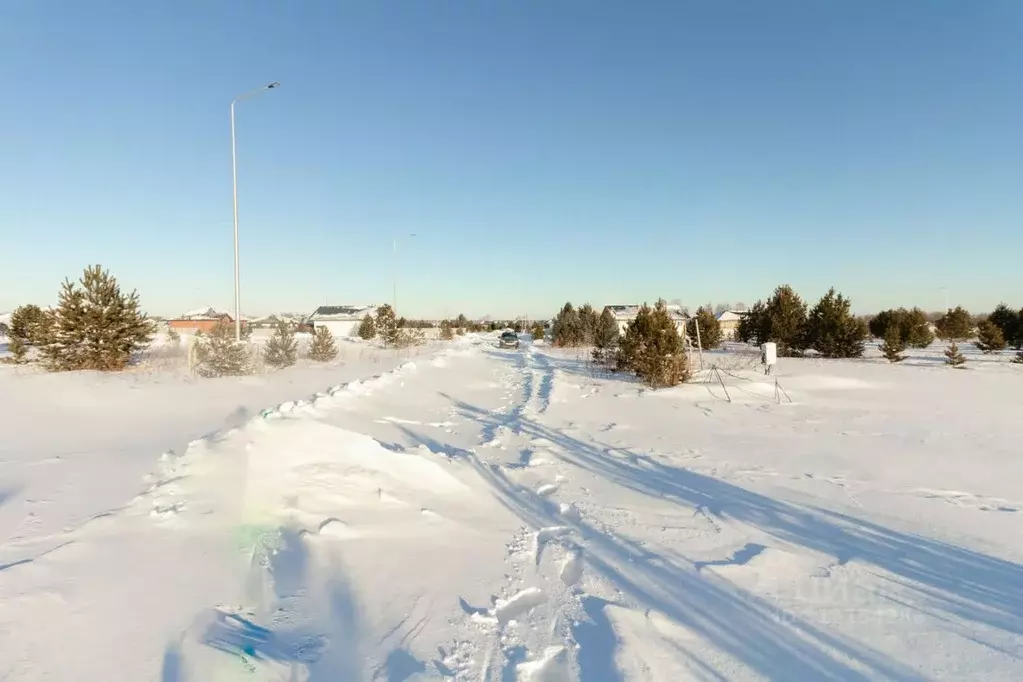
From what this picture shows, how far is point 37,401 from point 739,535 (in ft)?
42.8

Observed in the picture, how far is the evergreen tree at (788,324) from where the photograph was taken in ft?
97.3

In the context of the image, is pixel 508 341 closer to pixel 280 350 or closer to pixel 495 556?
pixel 280 350

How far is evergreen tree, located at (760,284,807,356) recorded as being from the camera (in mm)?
29656

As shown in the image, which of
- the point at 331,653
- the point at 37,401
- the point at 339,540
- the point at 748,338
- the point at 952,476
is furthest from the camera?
the point at 748,338

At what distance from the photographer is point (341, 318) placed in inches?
3152

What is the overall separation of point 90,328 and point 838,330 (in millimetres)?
31614

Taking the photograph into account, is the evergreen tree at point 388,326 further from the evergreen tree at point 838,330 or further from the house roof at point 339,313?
the house roof at point 339,313

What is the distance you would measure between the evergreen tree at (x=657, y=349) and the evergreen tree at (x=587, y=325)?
77.0 feet

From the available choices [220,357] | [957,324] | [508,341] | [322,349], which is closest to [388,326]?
[508,341]

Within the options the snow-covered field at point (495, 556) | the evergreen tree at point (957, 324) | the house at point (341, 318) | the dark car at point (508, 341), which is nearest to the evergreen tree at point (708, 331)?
the dark car at point (508, 341)

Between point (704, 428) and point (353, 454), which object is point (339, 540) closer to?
point (353, 454)

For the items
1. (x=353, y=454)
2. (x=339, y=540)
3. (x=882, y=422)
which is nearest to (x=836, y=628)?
(x=339, y=540)

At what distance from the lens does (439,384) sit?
17.8m

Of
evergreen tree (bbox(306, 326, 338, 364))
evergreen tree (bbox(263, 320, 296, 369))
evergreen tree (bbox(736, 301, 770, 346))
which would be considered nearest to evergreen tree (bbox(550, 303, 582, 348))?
evergreen tree (bbox(736, 301, 770, 346))
